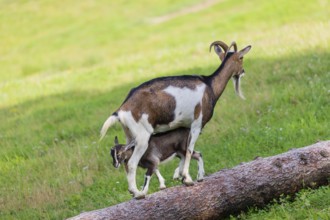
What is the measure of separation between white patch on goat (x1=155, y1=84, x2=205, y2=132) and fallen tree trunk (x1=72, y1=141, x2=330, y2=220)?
0.82 metres

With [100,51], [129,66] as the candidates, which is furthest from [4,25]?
[129,66]

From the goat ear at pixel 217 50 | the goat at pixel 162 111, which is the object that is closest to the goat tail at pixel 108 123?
the goat at pixel 162 111

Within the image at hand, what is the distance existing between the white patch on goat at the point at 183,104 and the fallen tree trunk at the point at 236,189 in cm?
82

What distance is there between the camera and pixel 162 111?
8508 mm

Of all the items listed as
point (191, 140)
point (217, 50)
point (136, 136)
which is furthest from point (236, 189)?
point (217, 50)

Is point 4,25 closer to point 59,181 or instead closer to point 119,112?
point 59,181

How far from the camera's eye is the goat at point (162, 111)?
8.34 meters

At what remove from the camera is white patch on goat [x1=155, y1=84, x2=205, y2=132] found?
8.62 meters

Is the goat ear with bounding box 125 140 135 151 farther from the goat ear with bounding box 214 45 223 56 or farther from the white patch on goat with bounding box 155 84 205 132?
the goat ear with bounding box 214 45 223 56

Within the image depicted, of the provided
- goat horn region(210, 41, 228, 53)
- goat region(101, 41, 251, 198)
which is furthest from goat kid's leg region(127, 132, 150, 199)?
goat horn region(210, 41, 228, 53)

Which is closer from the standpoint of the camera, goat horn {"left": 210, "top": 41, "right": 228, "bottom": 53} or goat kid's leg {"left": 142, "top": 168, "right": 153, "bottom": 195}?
goat kid's leg {"left": 142, "top": 168, "right": 153, "bottom": 195}

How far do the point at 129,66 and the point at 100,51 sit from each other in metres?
14.6

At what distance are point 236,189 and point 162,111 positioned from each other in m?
1.46

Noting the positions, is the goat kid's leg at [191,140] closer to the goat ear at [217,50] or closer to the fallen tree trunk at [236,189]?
the fallen tree trunk at [236,189]
